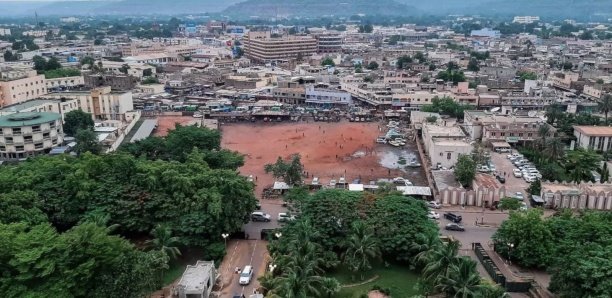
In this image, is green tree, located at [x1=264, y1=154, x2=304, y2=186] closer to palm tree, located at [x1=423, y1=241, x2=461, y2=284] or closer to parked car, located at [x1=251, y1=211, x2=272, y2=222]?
parked car, located at [x1=251, y1=211, x2=272, y2=222]

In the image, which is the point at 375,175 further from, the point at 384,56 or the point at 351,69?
the point at 384,56

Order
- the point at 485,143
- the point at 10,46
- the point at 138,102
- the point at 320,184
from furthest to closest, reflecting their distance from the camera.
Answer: the point at 10,46 < the point at 138,102 < the point at 485,143 < the point at 320,184

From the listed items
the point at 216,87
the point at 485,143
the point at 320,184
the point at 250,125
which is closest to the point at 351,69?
the point at 216,87

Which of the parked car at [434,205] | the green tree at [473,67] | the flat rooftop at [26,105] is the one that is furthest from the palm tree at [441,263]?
the green tree at [473,67]

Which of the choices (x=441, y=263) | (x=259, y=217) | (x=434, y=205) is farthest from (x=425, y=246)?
(x=259, y=217)

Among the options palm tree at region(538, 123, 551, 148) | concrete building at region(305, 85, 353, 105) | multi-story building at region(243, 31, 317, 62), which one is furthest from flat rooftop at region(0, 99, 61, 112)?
multi-story building at region(243, 31, 317, 62)

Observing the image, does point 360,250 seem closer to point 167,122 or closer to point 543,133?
point 543,133
